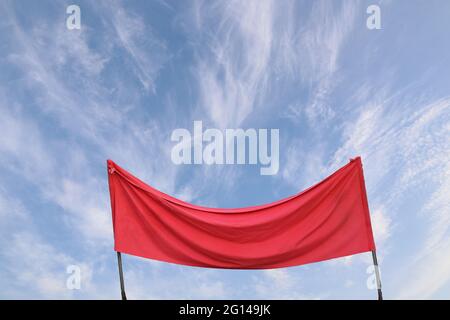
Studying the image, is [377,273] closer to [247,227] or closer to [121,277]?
[247,227]

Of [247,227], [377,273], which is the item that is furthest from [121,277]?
[377,273]

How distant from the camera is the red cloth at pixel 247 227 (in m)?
5.74

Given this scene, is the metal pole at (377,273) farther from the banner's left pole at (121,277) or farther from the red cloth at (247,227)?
the banner's left pole at (121,277)

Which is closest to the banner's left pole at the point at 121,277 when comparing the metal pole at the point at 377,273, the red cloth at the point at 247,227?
the red cloth at the point at 247,227

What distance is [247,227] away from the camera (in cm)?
585

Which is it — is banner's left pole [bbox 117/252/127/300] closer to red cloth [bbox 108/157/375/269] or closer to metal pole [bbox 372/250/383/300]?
red cloth [bbox 108/157/375/269]

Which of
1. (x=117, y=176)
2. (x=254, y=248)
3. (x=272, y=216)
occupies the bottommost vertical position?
(x=254, y=248)

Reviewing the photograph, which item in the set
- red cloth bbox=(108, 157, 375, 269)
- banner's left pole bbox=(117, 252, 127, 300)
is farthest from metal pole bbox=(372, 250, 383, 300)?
banner's left pole bbox=(117, 252, 127, 300)

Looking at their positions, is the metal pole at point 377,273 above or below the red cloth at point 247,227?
below
